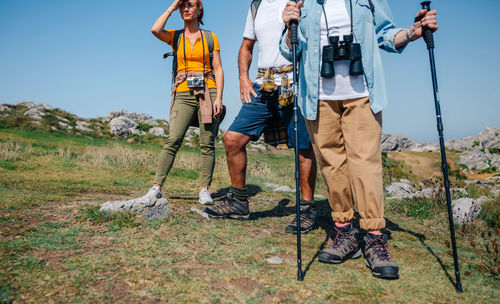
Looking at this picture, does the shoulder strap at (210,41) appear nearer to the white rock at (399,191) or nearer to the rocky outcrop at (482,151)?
the white rock at (399,191)

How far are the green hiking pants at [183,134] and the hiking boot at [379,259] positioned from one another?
2759 millimetres

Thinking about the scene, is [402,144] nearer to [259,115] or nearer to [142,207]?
[259,115]

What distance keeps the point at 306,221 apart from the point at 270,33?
214 centimetres

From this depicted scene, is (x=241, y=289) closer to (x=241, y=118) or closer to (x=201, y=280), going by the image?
(x=201, y=280)

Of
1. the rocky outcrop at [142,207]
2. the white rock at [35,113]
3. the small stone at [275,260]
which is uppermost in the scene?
the white rock at [35,113]

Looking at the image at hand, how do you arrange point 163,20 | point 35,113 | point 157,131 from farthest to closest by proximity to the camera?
point 157,131 < point 35,113 < point 163,20

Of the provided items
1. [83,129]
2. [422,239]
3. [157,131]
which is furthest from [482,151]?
[422,239]

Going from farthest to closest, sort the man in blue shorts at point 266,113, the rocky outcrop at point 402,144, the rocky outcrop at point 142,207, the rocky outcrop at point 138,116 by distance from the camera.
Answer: the rocky outcrop at point 402,144, the rocky outcrop at point 138,116, the man in blue shorts at point 266,113, the rocky outcrop at point 142,207

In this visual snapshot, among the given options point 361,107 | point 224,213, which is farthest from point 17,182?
point 361,107

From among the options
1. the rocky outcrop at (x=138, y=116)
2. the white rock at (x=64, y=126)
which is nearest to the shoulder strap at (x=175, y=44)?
the white rock at (x=64, y=126)

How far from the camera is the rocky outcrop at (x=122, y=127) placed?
30.2m

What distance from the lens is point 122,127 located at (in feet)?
101

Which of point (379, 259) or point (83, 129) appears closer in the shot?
point (379, 259)

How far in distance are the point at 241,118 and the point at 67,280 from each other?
2358 millimetres
